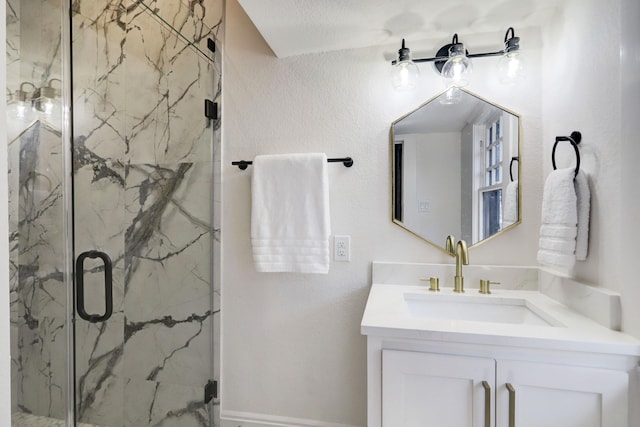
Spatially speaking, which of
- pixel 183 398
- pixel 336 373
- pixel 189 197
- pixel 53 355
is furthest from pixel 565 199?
pixel 53 355

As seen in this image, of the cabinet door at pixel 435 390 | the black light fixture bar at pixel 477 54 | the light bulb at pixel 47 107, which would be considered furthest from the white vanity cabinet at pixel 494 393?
the light bulb at pixel 47 107

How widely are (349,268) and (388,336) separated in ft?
2.01

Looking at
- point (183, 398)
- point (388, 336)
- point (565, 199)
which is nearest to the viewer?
point (388, 336)

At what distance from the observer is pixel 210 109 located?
1.71 meters

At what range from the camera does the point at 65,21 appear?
4.06 ft

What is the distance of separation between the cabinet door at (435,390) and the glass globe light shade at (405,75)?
1175 millimetres

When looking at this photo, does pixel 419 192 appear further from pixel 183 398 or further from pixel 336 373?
pixel 183 398

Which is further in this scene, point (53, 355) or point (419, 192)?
point (419, 192)

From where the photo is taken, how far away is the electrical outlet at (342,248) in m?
1.58

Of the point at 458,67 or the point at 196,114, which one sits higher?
the point at 458,67

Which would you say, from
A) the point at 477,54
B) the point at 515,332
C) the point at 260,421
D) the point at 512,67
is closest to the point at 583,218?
the point at 515,332

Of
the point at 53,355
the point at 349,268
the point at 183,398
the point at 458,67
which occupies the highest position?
the point at 458,67

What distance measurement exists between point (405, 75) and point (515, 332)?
115 centimetres

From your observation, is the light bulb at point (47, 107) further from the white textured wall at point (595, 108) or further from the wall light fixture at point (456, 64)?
the white textured wall at point (595, 108)
